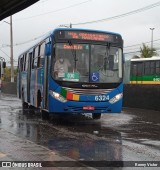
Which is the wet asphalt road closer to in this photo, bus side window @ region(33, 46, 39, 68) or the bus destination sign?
bus side window @ region(33, 46, 39, 68)

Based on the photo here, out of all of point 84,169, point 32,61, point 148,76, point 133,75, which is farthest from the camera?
point 133,75

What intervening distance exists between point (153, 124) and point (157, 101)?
6.06 m

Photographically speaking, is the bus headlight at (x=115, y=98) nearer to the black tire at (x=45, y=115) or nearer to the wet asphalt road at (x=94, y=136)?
the wet asphalt road at (x=94, y=136)

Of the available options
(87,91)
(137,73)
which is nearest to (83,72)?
(87,91)

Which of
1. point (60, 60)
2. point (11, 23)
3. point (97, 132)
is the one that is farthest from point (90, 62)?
point (11, 23)

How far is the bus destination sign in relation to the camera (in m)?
15.4

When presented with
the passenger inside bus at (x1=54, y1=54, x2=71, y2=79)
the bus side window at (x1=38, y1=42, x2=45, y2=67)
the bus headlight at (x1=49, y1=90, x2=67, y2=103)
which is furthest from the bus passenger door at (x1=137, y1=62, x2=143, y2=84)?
the bus headlight at (x1=49, y1=90, x2=67, y2=103)

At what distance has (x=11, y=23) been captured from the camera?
56125 mm

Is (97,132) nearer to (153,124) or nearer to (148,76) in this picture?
(153,124)

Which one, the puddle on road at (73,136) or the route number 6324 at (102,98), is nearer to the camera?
the puddle on road at (73,136)

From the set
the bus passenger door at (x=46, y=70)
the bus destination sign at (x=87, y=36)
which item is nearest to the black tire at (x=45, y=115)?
the bus passenger door at (x=46, y=70)

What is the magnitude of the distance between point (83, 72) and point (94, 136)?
10.9 feet

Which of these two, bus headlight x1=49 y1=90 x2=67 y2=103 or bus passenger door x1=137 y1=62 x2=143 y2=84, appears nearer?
bus headlight x1=49 y1=90 x2=67 y2=103

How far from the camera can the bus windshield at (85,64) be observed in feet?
49.8
